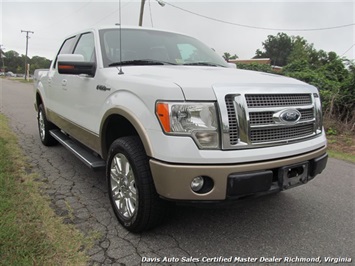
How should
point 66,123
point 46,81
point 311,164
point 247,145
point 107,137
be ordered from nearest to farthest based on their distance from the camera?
1. point 247,145
2. point 311,164
3. point 107,137
4. point 66,123
5. point 46,81

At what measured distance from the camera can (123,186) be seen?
2.83 metres

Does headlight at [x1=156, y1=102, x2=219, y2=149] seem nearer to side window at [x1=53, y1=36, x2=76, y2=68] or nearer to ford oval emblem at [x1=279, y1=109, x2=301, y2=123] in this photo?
ford oval emblem at [x1=279, y1=109, x2=301, y2=123]

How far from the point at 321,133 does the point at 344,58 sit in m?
11.5

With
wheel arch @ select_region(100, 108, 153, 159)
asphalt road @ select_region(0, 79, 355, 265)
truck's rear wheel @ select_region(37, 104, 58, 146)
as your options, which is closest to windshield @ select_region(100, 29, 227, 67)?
wheel arch @ select_region(100, 108, 153, 159)

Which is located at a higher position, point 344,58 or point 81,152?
point 344,58

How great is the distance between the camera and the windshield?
3396mm

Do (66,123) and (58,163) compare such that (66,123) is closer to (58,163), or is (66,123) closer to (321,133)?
(58,163)

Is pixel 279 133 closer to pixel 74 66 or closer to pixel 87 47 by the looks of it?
pixel 74 66

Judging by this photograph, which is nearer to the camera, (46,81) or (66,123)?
(66,123)

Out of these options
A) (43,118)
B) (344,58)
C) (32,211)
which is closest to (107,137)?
(32,211)

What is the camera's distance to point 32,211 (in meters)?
2.99

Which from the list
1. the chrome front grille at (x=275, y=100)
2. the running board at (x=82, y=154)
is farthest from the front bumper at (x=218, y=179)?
the running board at (x=82, y=154)

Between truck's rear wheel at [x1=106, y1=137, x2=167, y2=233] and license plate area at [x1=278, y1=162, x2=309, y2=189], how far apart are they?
0.96 metres

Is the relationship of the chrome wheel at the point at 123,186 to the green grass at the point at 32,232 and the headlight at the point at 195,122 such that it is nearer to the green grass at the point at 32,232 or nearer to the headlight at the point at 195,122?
the green grass at the point at 32,232
